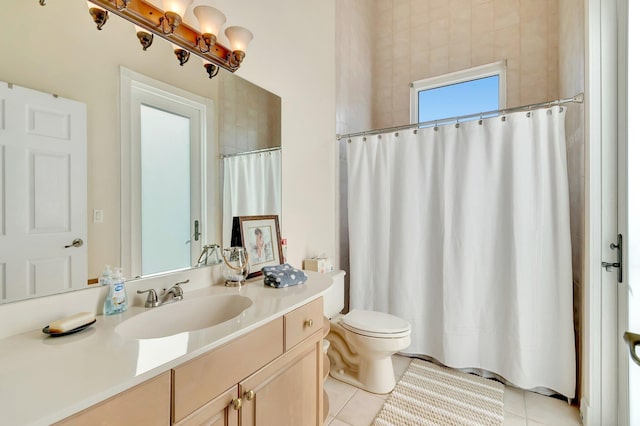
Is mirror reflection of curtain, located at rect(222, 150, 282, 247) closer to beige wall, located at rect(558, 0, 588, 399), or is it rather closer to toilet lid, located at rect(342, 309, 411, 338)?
toilet lid, located at rect(342, 309, 411, 338)

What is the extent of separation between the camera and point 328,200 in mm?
2391

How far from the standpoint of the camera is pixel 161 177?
1222mm

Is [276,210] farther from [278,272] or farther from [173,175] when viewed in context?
[173,175]

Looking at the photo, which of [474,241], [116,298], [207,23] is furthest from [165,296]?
[474,241]

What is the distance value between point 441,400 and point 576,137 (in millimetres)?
1792

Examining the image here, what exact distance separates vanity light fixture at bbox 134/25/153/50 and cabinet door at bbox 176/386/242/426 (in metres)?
1.28

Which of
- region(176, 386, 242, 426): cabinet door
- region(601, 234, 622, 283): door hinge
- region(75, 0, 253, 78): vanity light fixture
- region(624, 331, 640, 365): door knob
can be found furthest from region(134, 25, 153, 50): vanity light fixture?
region(601, 234, 622, 283): door hinge

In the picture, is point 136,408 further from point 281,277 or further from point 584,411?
point 584,411

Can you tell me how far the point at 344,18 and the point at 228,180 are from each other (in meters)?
1.97

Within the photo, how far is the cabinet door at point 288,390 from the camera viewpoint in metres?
0.95

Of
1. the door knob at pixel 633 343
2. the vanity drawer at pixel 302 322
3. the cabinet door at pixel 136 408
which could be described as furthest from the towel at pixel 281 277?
the door knob at pixel 633 343

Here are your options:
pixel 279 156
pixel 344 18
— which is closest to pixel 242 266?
pixel 279 156

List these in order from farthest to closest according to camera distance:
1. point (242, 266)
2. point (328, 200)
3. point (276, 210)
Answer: point (328, 200) < point (276, 210) < point (242, 266)

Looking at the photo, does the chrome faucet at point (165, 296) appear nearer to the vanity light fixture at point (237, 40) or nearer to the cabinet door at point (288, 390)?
the cabinet door at point (288, 390)
